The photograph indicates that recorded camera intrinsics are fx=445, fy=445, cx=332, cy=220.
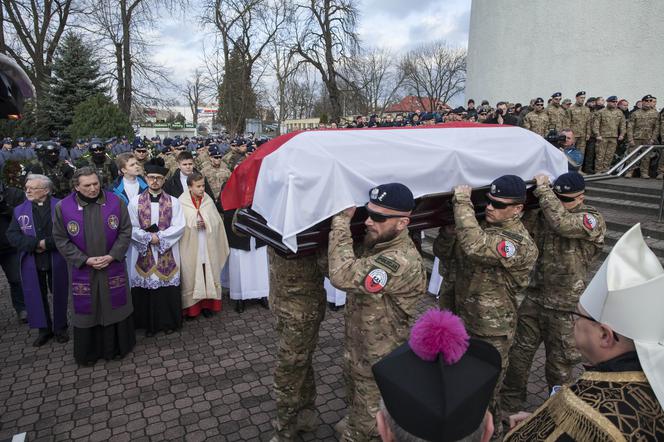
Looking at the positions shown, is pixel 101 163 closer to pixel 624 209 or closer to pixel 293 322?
pixel 293 322

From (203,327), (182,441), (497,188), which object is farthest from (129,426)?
(497,188)

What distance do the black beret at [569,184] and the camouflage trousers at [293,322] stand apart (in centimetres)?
204

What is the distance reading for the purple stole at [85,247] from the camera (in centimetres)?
456

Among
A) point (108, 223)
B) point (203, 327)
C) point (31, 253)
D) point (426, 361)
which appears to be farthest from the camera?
point (203, 327)

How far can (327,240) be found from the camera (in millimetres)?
3055

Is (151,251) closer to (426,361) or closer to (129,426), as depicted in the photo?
(129,426)

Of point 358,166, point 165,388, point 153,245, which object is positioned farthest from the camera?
point 153,245

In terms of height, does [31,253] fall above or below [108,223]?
below

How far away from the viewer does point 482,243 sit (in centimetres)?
302

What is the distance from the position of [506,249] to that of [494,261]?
0.12m

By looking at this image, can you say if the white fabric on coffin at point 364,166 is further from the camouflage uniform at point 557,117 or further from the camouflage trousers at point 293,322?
the camouflage uniform at point 557,117

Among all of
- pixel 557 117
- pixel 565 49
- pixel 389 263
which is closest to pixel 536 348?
pixel 389 263

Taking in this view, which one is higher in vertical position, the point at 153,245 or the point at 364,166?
the point at 364,166

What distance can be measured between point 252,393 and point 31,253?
313 centimetres
